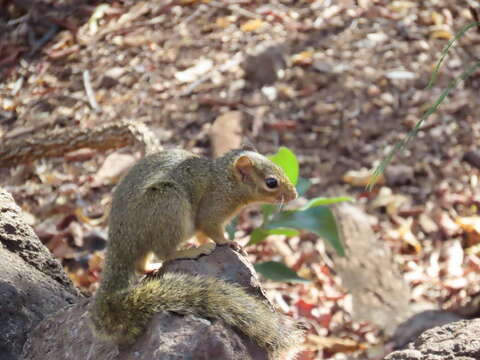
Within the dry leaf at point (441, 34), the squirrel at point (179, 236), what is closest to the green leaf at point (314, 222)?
the squirrel at point (179, 236)

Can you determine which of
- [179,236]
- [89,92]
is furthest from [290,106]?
[179,236]

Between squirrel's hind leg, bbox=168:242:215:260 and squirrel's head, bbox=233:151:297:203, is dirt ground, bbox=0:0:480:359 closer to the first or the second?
squirrel's head, bbox=233:151:297:203

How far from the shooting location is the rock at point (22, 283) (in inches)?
92.0

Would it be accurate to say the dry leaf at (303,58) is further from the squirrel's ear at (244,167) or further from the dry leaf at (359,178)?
the squirrel's ear at (244,167)

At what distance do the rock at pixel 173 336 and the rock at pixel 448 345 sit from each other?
0.47m

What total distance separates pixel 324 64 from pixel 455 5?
1.24m

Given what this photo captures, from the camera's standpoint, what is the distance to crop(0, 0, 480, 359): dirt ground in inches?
153

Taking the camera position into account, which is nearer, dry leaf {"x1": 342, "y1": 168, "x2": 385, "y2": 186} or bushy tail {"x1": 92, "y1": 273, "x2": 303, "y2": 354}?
bushy tail {"x1": 92, "y1": 273, "x2": 303, "y2": 354}

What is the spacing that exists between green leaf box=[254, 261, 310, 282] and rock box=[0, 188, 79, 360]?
876mm

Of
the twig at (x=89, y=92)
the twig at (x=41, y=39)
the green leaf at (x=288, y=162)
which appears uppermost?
the green leaf at (x=288, y=162)

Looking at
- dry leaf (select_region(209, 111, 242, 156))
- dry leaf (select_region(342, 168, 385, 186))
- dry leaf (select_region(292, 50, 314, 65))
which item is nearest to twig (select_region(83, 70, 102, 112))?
dry leaf (select_region(209, 111, 242, 156))

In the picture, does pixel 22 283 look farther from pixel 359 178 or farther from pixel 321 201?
pixel 359 178

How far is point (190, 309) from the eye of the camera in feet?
6.48

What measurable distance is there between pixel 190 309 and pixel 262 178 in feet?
2.77
